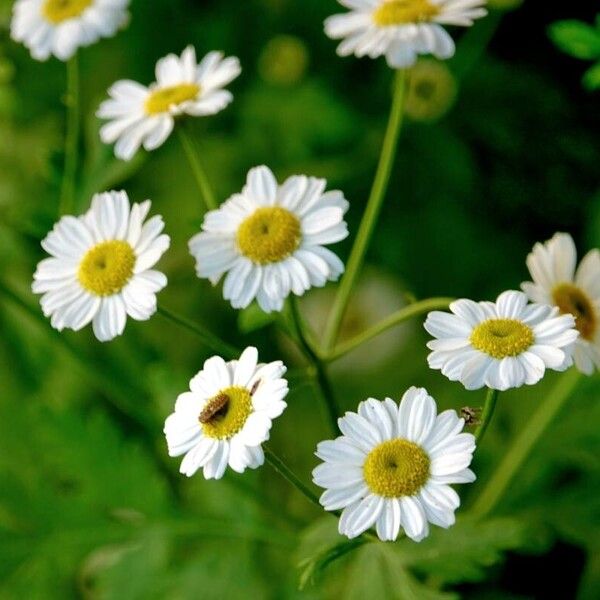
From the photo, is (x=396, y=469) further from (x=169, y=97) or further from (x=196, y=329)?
(x=169, y=97)

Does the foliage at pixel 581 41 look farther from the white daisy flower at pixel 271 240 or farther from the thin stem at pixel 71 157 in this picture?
the thin stem at pixel 71 157

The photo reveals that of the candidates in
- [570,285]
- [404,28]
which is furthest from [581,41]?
[570,285]

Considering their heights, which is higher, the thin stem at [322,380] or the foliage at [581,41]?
the foliage at [581,41]

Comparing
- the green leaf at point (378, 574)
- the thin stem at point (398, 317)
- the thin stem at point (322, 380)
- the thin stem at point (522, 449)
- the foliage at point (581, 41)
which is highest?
the foliage at point (581, 41)

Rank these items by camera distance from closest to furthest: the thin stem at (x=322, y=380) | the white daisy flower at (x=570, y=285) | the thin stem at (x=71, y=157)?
the white daisy flower at (x=570, y=285) < the thin stem at (x=322, y=380) < the thin stem at (x=71, y=157)

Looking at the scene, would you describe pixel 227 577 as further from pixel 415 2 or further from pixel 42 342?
pixel 415 2

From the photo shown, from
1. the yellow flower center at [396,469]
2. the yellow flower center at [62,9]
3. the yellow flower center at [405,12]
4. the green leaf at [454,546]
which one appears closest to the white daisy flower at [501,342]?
the yellow flower center at [396,469]

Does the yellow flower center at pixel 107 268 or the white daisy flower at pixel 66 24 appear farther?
the white daisy flower at pixel 66 24
